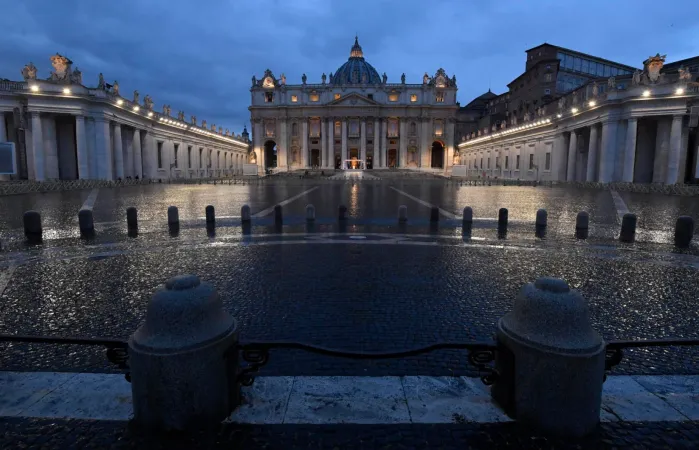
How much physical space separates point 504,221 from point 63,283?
1172 centimetres

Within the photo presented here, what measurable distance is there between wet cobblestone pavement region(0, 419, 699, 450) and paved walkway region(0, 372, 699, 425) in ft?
0.26

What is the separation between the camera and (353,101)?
8231cm

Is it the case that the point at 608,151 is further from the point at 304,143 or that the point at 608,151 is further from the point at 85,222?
the point at 304,143

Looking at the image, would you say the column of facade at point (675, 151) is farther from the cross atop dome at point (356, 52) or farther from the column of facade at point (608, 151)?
the cross atop dome at point (356, 52)

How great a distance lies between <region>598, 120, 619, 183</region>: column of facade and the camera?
33.9 m

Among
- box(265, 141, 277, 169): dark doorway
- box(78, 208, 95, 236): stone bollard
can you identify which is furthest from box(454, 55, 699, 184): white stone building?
box(265, 141, 277, 169): dark doorway

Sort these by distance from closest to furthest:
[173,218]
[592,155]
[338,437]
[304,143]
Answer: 1. [338,437]
2. [173,218]
3. [592,155]
4. [304,143]

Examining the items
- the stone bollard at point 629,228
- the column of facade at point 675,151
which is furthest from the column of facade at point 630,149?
the stone bollard at point 629,228

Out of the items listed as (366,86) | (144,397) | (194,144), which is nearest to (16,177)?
(194,144)

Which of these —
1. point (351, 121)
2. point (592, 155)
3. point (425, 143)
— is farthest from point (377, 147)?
point (592, 155)

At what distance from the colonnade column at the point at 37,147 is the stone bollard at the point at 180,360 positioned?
4055 centimetres

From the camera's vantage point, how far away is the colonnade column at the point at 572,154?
40469 mm

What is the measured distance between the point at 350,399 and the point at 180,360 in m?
1.36

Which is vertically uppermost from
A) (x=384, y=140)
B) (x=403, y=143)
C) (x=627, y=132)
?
(x=384, y=140)
